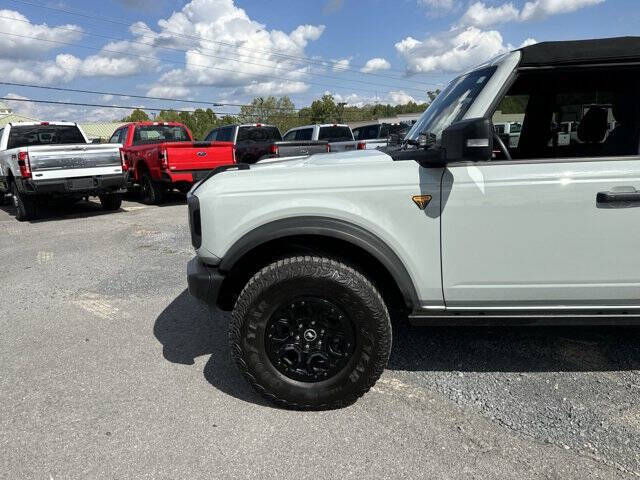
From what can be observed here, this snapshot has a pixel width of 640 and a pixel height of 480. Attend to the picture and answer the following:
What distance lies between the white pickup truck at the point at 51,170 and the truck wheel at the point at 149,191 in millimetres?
891

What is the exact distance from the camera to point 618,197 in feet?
7.95

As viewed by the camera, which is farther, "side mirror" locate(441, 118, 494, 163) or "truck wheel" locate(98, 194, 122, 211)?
"truck wheel" locate(98, 194, 122, 211)

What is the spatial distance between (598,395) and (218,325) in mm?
2750

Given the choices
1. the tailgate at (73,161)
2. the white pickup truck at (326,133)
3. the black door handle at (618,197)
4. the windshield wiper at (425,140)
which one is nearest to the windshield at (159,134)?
the tailgate at (73,161)

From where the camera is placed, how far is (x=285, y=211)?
262cm

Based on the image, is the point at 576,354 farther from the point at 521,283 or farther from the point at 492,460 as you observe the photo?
the point at 492,460

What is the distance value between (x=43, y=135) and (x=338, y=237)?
11.0 metres

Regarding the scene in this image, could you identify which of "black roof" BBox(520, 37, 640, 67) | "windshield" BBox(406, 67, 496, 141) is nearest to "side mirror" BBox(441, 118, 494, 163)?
"windshield" BBox(406, 67, 496, 141)

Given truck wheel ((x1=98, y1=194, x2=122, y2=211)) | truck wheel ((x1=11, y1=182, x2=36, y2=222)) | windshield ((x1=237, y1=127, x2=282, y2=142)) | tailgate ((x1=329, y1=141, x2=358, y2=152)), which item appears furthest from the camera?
tailgate ((x1=329, y1=141, x2=358, y2=152))

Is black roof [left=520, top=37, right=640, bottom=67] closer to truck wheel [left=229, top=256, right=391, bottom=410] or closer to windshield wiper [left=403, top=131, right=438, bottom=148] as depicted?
windshield wiper [left=403, top=131, right=438, bottom=148]

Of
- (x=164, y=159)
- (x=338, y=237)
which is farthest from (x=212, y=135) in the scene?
(x=338, y=237)

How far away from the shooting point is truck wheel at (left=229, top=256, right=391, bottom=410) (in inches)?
102

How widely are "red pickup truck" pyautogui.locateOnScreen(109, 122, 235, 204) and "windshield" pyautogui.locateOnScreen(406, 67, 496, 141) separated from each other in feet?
25.9

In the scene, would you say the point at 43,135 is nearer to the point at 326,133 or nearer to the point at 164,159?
the point at 164,159
